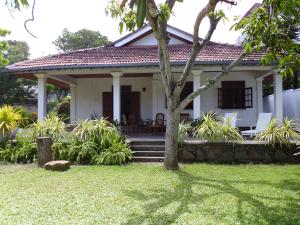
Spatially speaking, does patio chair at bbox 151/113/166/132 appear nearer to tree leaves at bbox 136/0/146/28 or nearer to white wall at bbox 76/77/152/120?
white wall at bbox 76/77/152/120

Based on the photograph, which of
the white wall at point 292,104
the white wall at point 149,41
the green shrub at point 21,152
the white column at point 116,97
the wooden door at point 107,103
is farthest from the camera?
the wooden door at point 107,103

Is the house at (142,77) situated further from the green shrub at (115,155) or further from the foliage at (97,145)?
the green shrub at (115,155)

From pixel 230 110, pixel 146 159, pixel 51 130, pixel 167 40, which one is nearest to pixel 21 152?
pixel 51 130

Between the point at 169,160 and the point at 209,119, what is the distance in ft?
8.24

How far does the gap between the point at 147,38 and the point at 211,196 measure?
37.3 ft

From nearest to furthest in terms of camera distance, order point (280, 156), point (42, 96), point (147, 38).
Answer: point (280, 156), point (42, 96), point (147, 38)

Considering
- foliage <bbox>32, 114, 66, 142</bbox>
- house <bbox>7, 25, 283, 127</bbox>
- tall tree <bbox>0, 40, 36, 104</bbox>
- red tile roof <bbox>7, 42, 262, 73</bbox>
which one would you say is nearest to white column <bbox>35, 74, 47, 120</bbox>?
house <bbox>7, 25, 283, 127</bbox>

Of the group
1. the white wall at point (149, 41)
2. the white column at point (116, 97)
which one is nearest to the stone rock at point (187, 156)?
the white column at point (116, 97)

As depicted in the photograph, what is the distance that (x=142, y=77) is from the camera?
17.5 m

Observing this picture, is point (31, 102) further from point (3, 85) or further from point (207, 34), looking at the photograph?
point (207, 34)

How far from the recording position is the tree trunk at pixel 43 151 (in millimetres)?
10336

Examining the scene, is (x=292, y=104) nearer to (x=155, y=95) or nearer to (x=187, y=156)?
(x=155, y=95)

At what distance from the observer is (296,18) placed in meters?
7.93

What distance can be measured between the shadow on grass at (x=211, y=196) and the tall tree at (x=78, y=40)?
35.7 metres
